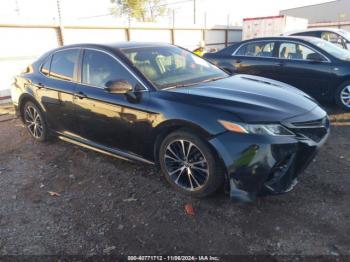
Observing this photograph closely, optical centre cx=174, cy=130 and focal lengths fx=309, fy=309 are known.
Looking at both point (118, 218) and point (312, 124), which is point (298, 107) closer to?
Answer: point (312, 124)

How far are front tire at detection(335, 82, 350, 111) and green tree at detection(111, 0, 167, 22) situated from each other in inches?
1157

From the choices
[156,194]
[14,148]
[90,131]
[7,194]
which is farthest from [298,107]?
[14,148]

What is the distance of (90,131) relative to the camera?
4.07m

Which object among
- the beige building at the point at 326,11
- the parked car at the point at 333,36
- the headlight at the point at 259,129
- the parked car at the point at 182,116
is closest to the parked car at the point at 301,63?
the parked car at the point at 182,116

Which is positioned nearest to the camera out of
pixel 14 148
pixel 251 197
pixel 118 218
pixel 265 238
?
pixel 265 238

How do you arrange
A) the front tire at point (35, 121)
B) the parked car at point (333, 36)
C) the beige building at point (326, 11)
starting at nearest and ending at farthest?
the front tire at point (35, 121) < the parked car at point (333, 36) < the beige building at point (326, 11)

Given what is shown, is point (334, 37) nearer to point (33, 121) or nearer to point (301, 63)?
point (301, 63)

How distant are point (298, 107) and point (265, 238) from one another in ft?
4.46

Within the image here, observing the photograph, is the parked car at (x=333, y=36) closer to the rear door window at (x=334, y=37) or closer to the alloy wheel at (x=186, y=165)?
the rear door window at (x=334, y=37)

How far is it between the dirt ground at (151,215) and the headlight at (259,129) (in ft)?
2.63

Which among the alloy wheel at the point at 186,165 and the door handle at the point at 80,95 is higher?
the door handle at the point at 80,95

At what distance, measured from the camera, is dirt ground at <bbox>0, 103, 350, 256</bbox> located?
104 inches

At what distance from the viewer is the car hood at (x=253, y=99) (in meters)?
2.92

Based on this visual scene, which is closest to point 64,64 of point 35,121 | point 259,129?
point 35,121
